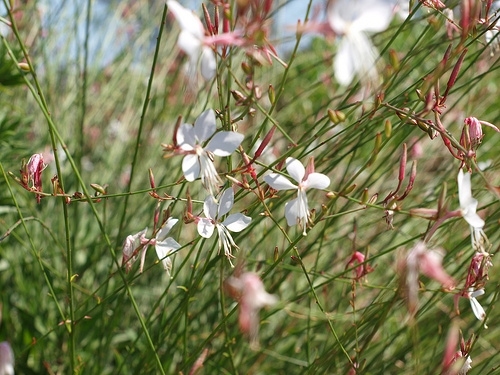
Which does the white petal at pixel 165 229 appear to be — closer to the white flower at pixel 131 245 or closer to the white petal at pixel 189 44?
the white flower at pixel 131 245

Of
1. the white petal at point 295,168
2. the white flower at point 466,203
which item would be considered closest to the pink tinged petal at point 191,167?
the white petal at point 295,168

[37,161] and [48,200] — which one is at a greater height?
[37,161]

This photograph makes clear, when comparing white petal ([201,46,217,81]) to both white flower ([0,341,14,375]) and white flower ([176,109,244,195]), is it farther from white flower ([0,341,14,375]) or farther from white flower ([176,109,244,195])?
white flower ([0,341,14,375])

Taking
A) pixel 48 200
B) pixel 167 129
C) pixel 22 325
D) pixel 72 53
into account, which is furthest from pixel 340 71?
pixel 72 53

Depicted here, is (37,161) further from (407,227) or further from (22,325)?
(407,227)

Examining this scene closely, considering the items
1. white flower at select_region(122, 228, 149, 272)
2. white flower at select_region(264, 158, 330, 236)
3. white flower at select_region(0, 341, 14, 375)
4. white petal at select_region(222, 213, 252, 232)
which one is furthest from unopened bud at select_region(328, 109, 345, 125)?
white flower at select_region(0, 341, 14, 375)

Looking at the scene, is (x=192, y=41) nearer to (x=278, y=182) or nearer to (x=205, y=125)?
(x=205, y=125)
